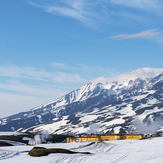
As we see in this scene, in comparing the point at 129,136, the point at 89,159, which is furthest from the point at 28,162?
the point at 129,136

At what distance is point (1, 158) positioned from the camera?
69.2 m

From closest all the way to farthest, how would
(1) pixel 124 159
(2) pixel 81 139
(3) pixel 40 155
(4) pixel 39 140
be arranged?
1. (1) pixel 124 159
2. (3) pixel 40 155
3. (2) pixel 81 139
4. (4) pixel 39 140

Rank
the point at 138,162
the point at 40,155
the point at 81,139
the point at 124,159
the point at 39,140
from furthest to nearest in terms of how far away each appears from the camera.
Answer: the point at 39,140 < the point at 81,139 < the point at 40,155 < the point at 124,159 < the point at 138,162

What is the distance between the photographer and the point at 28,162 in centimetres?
6306

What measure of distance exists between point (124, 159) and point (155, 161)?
296 inches

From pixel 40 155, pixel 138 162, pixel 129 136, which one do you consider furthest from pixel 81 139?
pixel 138 162

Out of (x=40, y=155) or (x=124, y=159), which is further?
(x=40, y=155)

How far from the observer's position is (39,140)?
7776 inches

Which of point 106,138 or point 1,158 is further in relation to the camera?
point 106,138

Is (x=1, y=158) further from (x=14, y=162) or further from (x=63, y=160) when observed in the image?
(x=63, y=160)

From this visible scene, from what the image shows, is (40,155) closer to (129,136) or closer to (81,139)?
(81,139)

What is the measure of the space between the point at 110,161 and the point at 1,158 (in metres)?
27.9

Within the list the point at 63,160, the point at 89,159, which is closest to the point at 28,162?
the point at 63,160

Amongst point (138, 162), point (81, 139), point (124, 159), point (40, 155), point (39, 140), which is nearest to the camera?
point (138, 162)
